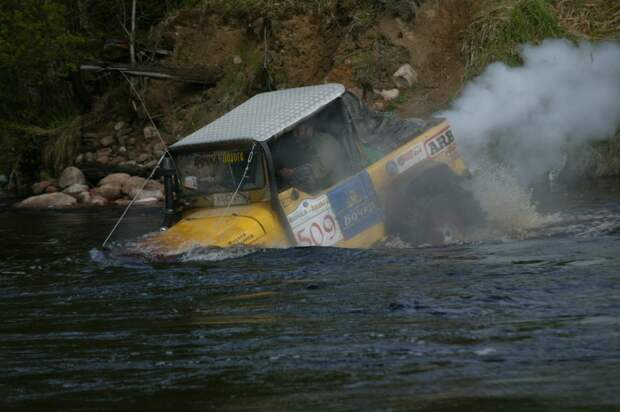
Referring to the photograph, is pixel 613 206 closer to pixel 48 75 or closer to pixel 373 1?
pixel 373 1

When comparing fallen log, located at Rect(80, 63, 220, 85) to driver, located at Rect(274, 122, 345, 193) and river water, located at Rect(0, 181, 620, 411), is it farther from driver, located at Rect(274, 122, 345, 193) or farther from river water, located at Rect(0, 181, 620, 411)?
driver, located at Rect(274, 122, 345, 193)

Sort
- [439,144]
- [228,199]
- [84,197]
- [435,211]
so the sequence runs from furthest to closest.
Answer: [84,197]
[439,144]
[435,211]
[228,199]

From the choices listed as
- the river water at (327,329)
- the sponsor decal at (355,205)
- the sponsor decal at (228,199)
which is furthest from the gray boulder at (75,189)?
the sponsor decal at (355,205)

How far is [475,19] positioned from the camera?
22.3 m

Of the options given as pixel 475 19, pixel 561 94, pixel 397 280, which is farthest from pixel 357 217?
pixel 475 19

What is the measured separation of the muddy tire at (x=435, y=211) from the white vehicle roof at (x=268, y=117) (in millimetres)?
1402

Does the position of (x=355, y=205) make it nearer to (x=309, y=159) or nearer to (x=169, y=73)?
(x=309, y=159)

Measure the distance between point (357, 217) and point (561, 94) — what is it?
6.84 meters

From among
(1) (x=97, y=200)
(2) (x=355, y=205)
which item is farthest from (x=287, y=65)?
(2) (x=355, y=205)

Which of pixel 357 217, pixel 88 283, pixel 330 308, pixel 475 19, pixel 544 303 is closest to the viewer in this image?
Answer: pixel 544 303

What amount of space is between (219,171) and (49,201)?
1416 cm

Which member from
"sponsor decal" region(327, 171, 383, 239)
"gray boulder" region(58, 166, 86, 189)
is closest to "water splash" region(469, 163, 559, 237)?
"sponsor decal" region(327, 171, 383, 239)

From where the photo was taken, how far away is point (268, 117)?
11.6 m

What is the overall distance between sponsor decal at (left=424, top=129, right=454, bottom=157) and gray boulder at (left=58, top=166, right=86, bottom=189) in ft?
51.5
